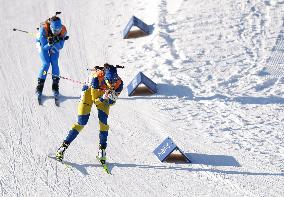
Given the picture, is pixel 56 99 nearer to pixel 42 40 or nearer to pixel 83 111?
pixel 42 40

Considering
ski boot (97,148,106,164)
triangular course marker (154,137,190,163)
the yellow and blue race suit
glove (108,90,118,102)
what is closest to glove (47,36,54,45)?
the yellow and blue race suit

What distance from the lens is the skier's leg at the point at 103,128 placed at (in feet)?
34.6

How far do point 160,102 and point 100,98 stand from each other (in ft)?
7.79

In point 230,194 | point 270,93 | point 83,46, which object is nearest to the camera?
point 230,194

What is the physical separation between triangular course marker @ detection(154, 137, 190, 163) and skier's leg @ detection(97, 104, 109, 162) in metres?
0.96

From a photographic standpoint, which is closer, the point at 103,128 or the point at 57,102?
the point at 103,128

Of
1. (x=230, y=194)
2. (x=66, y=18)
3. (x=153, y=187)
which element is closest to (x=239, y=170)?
(x=230, y=194)

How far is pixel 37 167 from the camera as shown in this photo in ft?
35.5

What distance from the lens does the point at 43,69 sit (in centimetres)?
1240

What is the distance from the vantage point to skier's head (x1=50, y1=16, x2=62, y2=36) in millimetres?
11641

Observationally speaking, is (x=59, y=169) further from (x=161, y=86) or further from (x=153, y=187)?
(x=161, y=86)

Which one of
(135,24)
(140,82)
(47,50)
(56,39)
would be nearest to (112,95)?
(140,82)

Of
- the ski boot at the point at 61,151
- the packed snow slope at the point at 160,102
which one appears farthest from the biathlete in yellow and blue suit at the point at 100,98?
the packed snow slope at the point at 160,102

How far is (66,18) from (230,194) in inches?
291
